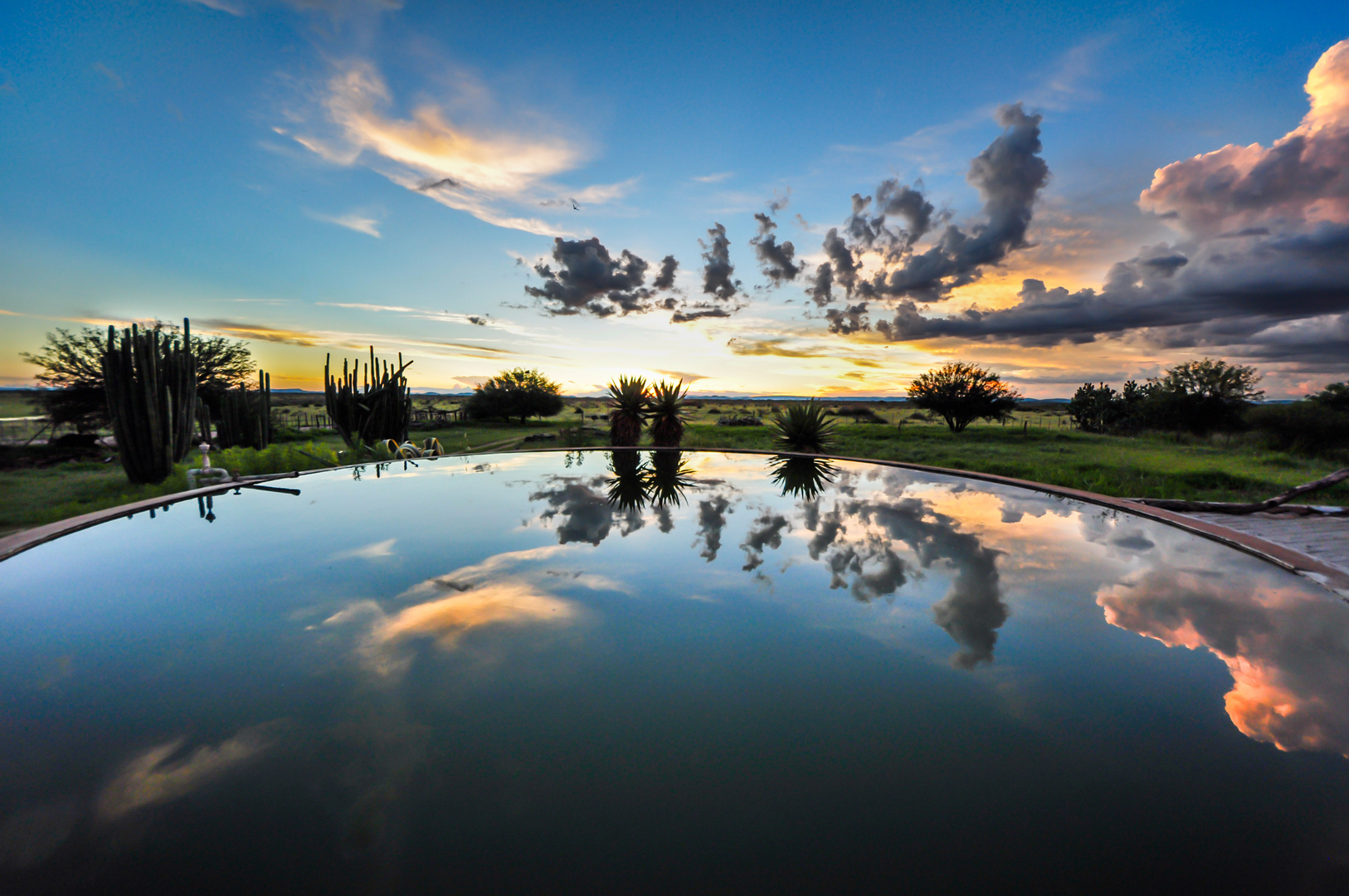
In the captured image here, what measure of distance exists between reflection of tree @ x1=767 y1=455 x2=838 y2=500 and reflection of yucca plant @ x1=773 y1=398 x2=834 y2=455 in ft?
4.11

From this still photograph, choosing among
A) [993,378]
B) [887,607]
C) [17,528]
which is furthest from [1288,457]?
[17,528]

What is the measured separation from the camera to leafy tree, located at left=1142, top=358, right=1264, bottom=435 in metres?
28.2

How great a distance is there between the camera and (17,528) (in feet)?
22.5

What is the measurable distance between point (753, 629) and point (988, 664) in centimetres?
147

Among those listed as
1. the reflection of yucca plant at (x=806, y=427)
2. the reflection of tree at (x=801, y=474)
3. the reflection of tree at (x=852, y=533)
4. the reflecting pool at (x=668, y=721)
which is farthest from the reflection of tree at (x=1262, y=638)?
the reflection of yucca plant at (x=806, y=427)

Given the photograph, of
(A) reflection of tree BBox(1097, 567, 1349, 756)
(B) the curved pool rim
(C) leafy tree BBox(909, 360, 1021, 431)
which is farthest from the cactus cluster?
(C) leafy tree BBox(909, 360, 1021, 431)

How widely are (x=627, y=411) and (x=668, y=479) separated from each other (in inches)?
214

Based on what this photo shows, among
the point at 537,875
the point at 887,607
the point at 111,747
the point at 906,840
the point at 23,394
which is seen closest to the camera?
the point at 537,875

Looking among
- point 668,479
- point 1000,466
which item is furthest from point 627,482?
point 1000,466

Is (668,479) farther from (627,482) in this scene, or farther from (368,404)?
(368,404)

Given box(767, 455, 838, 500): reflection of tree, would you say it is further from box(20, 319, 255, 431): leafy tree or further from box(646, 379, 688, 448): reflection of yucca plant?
box(20, 319, 255, 431): leafy tree

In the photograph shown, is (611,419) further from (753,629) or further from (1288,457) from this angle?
(1288,457)

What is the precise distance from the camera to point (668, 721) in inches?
102

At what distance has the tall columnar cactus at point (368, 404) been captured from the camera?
50.7 ft
